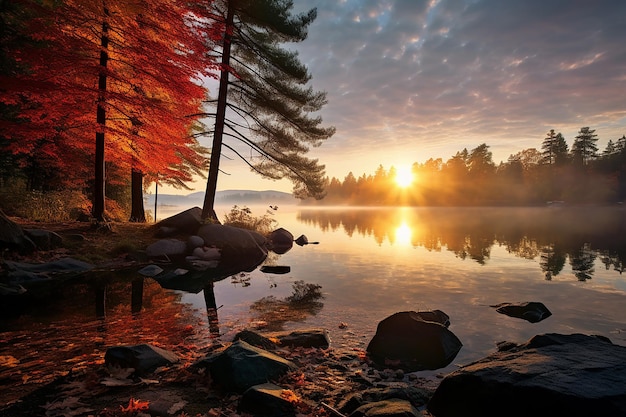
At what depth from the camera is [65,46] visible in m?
11.3

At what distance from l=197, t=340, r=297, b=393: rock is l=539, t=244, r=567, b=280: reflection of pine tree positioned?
36.3 ft

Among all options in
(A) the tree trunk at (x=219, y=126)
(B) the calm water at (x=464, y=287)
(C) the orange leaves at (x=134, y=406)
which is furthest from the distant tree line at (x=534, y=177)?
(C) the orange leaves at (x=134, y=406)

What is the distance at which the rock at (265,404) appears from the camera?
3.31m

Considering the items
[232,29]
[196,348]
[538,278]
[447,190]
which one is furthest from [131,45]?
[447,190]

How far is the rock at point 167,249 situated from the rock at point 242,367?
1076cm

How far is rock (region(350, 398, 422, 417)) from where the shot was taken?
10.4ft

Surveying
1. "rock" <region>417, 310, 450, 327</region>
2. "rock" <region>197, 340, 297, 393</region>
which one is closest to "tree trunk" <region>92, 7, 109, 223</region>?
"rock" <region>197, 340, 297, 393</region>

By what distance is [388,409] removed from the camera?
326 centimetres

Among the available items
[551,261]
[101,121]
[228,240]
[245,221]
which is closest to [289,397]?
[228,240]

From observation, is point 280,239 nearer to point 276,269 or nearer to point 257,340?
point 276,269

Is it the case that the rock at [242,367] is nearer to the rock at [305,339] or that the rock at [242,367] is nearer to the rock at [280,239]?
the rock at [305,339]

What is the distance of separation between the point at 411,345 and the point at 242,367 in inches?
118

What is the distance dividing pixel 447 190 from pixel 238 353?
101669 millimetres

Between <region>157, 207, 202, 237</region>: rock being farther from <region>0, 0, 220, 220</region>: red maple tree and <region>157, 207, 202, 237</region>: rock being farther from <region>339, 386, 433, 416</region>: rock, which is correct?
<region>339, 386, 433, 416</region>: rock
